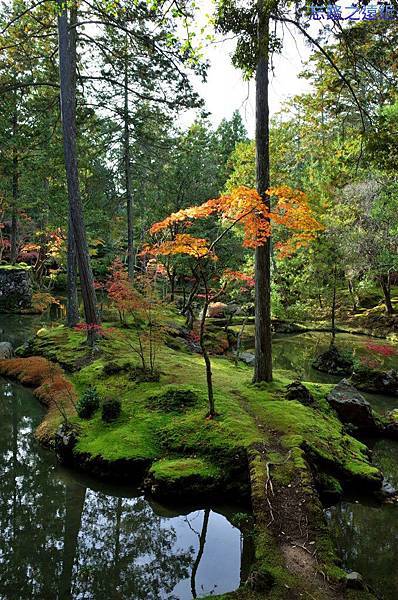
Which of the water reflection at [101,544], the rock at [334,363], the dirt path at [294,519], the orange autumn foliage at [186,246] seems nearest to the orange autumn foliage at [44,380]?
the water reflection at [101,544]

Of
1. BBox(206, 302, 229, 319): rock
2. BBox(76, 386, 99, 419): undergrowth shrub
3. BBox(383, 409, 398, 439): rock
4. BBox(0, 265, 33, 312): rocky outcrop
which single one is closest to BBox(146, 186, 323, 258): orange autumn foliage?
BBox(76, 386, 99, 419): undergrowth shrub

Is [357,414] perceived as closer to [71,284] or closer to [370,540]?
[370,540]

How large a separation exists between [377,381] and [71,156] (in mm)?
10800

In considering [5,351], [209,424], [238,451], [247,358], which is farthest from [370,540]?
[5,351]

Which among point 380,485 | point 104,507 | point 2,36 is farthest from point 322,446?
point 2,36

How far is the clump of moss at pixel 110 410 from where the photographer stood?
7.58m

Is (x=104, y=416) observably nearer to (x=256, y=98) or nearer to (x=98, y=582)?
(x=98, y=582)

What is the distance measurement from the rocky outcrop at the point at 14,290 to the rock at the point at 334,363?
15985 mm

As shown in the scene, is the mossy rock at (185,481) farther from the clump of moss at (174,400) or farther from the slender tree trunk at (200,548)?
the clump of moss at (174,400)

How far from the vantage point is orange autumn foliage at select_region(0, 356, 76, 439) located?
8.93 metres

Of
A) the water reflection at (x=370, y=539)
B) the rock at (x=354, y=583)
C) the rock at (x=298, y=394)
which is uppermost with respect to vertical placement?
the rock at (x=298, y=394)

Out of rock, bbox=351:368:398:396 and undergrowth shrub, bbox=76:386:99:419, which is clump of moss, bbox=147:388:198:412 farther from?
rock, bbox=351:368:398:396

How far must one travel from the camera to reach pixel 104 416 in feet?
25.0

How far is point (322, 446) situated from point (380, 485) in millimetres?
998
